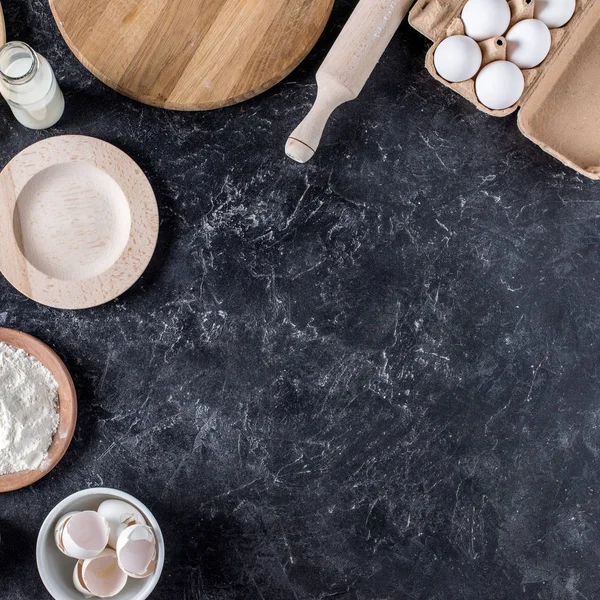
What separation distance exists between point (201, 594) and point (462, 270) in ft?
2.17

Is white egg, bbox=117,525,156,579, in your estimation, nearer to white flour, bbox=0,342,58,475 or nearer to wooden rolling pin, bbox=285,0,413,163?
white flour, bbox=0,342,58,475

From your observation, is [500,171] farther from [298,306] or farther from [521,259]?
[298,306]

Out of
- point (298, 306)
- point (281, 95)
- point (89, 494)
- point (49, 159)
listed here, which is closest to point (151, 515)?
point (89, 494)

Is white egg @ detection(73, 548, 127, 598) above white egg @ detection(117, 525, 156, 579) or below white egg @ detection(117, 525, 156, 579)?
below

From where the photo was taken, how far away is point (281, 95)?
116 centimetres

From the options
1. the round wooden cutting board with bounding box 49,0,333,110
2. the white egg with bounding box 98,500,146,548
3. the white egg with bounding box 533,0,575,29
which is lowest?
the white egg with bounding box 98,500,146,548

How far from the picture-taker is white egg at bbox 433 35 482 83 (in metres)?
1.05

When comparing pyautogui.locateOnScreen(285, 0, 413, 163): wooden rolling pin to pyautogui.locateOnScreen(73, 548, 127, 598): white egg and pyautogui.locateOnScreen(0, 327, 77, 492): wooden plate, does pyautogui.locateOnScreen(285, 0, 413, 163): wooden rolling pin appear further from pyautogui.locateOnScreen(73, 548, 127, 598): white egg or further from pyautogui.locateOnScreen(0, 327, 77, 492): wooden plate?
pyautogui.locateOnScreen(73, 548, 127, 598): white egg

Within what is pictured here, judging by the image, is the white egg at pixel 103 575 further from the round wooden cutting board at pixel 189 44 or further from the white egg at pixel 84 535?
the round wooden cutting board at pixel 189 44

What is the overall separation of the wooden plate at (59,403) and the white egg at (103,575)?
0.15 m

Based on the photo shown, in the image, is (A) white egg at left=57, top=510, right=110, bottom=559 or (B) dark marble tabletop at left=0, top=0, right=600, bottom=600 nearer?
(A) white egg at left=57, top=510, right=110, bottom=559

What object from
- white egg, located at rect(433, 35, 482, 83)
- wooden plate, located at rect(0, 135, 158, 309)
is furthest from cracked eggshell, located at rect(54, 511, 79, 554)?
white egg, located at rect(433, 35, 482, 83)

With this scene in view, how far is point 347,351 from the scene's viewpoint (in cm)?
115

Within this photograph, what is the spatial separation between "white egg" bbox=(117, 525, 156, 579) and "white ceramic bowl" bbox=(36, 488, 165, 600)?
0.03m
